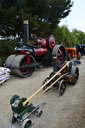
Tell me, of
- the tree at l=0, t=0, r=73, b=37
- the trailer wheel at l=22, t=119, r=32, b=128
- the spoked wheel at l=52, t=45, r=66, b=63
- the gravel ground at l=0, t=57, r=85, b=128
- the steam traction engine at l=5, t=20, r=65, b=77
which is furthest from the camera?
the tree at l=0, t=0, r=73, b=37

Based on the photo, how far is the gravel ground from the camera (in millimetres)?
2090

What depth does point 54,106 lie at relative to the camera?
8.55ft

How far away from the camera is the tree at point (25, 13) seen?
7168 mm

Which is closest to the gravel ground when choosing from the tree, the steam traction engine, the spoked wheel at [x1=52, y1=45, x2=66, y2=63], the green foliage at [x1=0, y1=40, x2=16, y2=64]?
the steam traction engine

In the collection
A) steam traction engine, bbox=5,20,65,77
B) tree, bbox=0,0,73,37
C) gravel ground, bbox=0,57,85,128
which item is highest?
tree, bbox=0,0,73,37

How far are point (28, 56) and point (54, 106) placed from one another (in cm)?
265

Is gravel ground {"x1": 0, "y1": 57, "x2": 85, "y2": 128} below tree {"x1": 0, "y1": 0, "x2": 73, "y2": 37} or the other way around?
below

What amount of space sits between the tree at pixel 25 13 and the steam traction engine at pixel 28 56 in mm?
1869

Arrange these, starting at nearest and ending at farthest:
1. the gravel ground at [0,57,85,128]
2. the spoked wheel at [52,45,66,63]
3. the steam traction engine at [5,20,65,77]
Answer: the gravel ground at [0,57,85,128] → the steam traction engine at [5,20,65,77] → the spoked wheel at [52,45,66,63]

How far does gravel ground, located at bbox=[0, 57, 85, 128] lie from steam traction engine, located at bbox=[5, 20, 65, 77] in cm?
82

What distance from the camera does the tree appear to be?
23.5 feet

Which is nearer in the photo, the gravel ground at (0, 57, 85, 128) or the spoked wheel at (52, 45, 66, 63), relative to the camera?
the gravel ground at (0, 57, 85, 128)

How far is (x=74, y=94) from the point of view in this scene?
3162 millimetres

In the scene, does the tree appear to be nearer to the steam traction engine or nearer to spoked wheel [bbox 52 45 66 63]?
the steam traction engine
